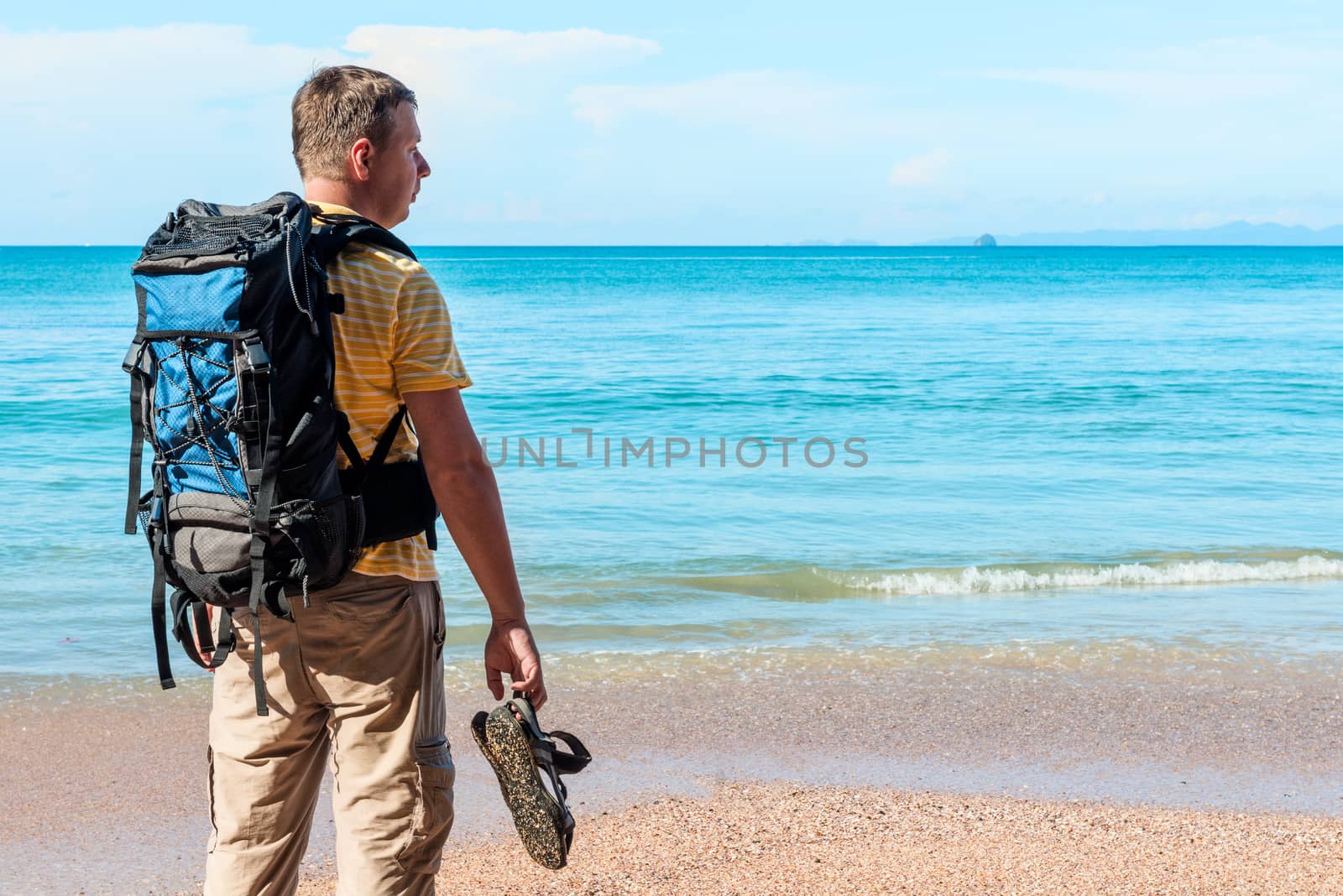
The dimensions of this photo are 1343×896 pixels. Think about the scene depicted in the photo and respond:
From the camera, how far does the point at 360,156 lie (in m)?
2.00

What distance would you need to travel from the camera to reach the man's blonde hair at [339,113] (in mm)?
1989

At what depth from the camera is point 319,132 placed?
2.01 metres

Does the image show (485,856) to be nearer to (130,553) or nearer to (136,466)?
(136,466)

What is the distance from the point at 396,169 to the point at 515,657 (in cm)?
88

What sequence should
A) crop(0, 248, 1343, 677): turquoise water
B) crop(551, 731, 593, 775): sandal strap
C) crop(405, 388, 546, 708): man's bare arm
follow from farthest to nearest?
crop(0, 248, 1343, 677): turquoise water < crop(551, 731, 593, 775): sandal strap < crop(405, 388, 546, 708): man's bare arm

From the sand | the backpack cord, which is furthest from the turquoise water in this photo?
the backpack cord

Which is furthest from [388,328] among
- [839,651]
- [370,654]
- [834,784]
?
[839,651]

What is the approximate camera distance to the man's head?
2.00m

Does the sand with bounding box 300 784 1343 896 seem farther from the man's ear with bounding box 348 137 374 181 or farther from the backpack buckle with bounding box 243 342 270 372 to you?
the man's ear with bounding box 348 137 374 181

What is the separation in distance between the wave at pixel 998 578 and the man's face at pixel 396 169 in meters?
5.50

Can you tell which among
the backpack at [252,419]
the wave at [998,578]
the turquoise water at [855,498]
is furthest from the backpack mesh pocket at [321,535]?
the wave at [998,578]

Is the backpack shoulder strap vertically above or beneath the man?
above

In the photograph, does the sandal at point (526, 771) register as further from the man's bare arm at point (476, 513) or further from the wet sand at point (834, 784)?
the wet sand at point (834, 784)

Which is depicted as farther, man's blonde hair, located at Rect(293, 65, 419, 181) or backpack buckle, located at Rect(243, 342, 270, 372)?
man's blonde hair, located at Rect(293, 65, 419, 181)
